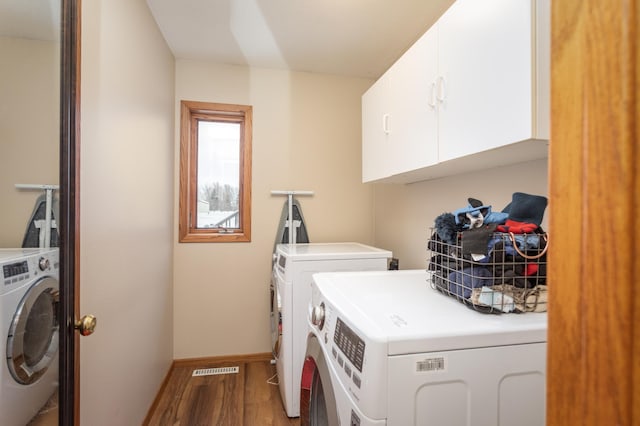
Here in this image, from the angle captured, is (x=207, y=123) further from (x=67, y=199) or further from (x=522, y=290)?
(x=522, y=290)

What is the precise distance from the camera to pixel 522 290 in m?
0.90

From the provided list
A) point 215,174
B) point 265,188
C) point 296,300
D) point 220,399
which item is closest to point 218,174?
point 215,174

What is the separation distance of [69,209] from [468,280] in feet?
3.97

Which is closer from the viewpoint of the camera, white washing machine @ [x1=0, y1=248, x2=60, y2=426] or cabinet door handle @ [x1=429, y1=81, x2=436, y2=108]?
white washing machine @ [x1=0, y1=248, x2=60, y2=426]

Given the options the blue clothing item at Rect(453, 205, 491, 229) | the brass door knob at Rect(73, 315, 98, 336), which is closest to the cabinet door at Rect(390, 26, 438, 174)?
the blue clothing item at Rect(453, 205, 491, 229)

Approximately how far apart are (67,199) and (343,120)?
2258 millimetres

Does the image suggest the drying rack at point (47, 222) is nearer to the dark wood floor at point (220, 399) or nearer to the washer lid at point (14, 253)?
the washer lid at point (14, 253)

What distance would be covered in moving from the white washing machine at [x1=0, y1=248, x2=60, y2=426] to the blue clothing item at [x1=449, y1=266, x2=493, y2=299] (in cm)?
116

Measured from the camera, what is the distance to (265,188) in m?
2.65

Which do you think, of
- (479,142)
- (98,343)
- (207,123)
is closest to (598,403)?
(479,142)

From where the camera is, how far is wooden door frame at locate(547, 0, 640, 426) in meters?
0.28

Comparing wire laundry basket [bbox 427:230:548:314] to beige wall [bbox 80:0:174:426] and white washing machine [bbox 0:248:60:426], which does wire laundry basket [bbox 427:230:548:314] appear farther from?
beige wall [bbox 80:0:174:426]

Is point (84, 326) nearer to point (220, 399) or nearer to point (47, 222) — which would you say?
point (47, 222)

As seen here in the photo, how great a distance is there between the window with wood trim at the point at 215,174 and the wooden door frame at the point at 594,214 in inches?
95.4
